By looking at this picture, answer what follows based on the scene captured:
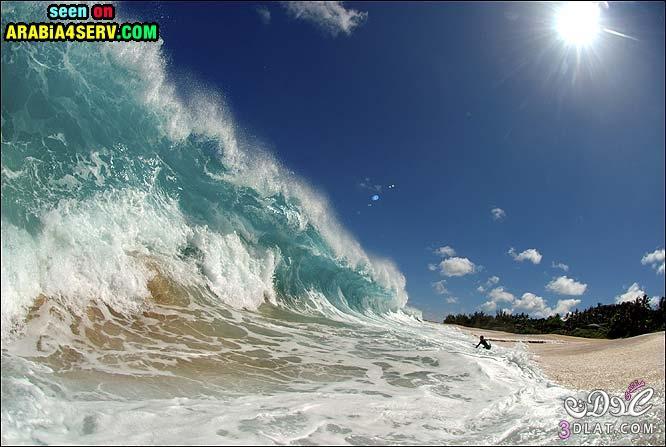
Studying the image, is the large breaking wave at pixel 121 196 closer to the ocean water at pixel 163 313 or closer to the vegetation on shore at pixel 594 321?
the ocean water at pixel 163 313

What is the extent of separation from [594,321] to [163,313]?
164 ft

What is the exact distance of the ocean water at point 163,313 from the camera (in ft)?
17.4

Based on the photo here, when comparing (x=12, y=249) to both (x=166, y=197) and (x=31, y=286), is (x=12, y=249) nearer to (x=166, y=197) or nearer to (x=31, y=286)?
(x=31, y=286)

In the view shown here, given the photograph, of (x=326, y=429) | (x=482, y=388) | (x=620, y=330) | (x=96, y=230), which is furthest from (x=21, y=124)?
(x=620, y=330)

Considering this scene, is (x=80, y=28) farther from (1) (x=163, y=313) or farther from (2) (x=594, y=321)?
(2) (x=594, y=321)

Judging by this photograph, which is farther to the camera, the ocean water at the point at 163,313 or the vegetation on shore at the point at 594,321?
the vegetation on shore at the point at 594,321

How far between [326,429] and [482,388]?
4.46 metres

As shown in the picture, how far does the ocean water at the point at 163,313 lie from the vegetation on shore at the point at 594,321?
20.8 m

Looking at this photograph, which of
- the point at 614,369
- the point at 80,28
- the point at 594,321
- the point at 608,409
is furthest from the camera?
the point at 594,321

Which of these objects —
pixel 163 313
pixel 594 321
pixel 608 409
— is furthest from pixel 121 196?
pixel 594 321

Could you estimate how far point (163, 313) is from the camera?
34.9ft

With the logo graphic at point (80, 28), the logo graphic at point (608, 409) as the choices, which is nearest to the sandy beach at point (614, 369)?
the logo graphic at point (608, 409)

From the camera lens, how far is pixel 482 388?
829cm

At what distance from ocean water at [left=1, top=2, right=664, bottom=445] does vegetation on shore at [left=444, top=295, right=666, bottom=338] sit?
20.8 meters
